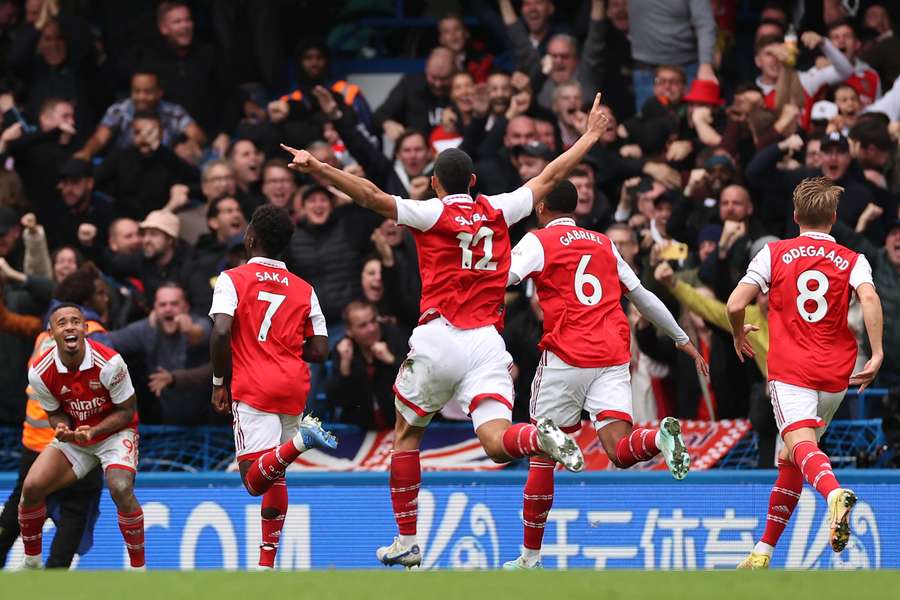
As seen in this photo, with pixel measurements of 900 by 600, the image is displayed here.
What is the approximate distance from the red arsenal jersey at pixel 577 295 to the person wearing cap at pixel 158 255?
15.2 feet

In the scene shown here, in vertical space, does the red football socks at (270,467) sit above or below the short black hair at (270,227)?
below

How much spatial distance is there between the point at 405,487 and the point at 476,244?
1391 mm

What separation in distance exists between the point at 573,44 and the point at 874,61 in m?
2.64

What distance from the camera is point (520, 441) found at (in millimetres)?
8719

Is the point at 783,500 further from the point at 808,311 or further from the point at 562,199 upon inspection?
the point at 562,199

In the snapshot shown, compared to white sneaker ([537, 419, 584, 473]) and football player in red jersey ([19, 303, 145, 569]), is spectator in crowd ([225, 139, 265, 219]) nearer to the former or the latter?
football player in red jersey ([19, 303, 145, 569])

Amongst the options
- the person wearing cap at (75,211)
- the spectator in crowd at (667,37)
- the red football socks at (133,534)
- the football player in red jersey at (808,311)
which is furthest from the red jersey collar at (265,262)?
the spectator in crowd at (667,37)

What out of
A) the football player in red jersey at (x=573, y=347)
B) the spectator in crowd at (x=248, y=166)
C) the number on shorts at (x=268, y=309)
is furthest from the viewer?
the spectator in crowd at (x=248, y=166)

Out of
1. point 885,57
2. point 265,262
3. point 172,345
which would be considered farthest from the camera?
point 885,57

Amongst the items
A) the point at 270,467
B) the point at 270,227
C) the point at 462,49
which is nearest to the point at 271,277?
the point at 270,227

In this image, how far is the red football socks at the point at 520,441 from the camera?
28.5 feet

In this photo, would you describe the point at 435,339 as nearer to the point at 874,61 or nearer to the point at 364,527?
the point at 364,527

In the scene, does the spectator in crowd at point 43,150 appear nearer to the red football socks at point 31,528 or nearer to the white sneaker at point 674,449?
the red football socks at point 31,528

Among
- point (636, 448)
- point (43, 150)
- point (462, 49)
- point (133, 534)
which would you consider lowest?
point (133, 534)
